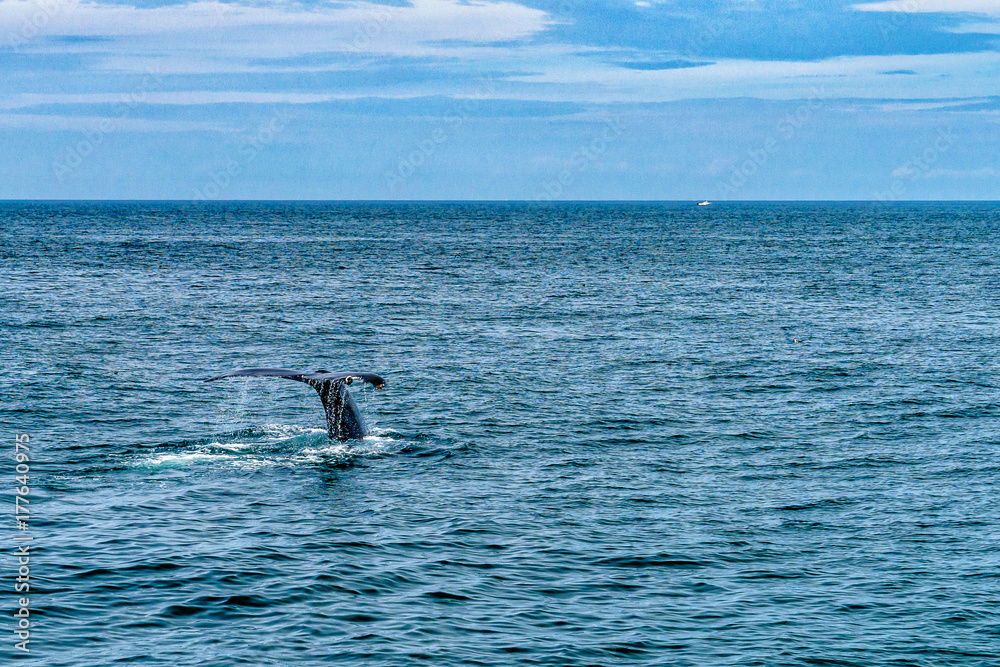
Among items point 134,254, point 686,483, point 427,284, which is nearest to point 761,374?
point 686,483

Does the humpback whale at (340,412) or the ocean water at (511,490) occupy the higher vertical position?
the humpback whale at (340,412)

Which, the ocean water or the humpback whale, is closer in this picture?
→ the ocean water

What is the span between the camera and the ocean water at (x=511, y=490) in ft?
71.0

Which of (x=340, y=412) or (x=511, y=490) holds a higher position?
(x=340, y=412)

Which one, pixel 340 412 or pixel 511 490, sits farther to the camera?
pixel 340 412

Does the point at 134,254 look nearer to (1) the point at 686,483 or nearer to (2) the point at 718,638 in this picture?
(1) the point at 686,483

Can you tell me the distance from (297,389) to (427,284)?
49.0m

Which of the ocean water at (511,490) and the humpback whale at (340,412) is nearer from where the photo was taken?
the ocean water at (511,490)

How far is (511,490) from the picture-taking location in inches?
1236

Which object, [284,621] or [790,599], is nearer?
[284,621]

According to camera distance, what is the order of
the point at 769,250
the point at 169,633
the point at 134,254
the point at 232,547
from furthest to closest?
the point at 769,250
the point at 134,254
the point at 232,547
the point at 169,633

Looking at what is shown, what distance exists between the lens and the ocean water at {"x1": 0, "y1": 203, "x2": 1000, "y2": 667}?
71.0 feet

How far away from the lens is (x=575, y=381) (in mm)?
49344

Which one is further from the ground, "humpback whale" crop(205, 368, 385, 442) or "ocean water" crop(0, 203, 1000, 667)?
"humpback whale" crop(205, 368, 385, 442)
